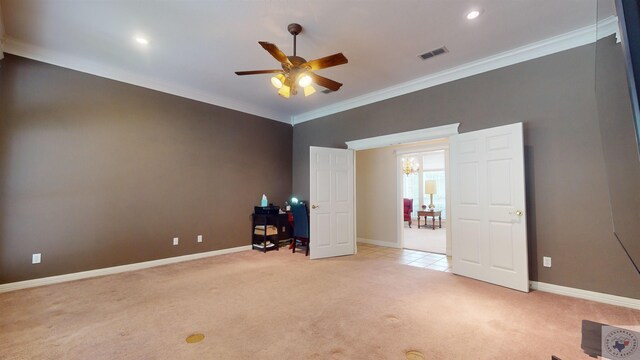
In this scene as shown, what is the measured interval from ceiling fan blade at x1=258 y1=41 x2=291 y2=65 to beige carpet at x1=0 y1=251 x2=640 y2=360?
2.60 metres

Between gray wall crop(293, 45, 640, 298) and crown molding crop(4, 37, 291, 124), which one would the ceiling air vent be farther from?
crown molding crop(4, 37, 291, 124)

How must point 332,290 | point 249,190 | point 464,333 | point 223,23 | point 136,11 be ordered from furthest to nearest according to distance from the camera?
point 249,190, point 332,290, point 223,23, point 136,11, point 464,333

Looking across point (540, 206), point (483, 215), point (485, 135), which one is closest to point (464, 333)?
point (483, 215)

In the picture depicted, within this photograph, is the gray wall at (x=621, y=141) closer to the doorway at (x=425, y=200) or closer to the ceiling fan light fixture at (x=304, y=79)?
the ceiling fan light fixture at (x=304, y=79)

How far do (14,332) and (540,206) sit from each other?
5616mm

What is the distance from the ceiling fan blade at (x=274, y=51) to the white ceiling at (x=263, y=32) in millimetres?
470

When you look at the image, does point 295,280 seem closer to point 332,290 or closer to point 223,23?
point 332,290

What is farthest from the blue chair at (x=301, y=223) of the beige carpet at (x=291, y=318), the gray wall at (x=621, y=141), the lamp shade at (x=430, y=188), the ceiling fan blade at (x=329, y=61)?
the lamp shade at (x=430, y=188)

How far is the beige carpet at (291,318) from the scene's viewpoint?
7.34 feet

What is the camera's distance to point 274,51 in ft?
9.27

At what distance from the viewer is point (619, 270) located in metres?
3.05

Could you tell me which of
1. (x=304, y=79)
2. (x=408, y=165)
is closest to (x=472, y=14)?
(x=304, y=79)

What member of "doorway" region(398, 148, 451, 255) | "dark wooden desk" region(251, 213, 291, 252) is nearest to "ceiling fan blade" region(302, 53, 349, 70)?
"dark wooden desk" region(251, 213, 291, 252)

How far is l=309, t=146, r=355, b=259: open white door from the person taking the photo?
5098 millimetres
